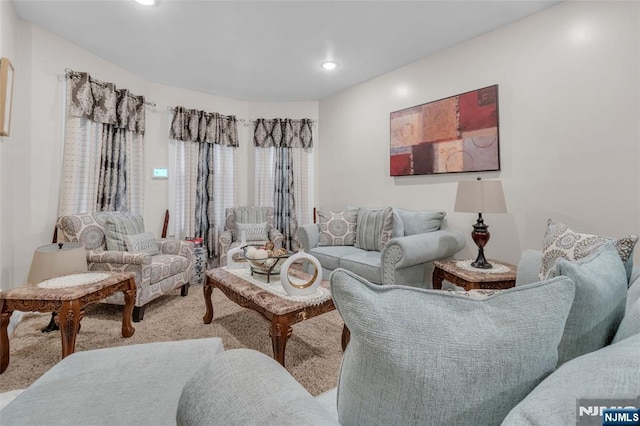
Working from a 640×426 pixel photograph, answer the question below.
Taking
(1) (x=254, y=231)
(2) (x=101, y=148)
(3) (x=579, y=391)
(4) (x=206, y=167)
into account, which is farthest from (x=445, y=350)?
(4) (x=206, y=167)

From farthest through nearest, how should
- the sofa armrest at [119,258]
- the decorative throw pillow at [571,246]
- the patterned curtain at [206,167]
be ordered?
the patterned curtain at [206,167], the sofa armrest at [119,258], the decorative throw pillow at [571,246]

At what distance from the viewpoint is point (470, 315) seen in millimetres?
530

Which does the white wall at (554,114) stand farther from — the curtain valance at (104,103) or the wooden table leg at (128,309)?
the curtain valance at (104,103)

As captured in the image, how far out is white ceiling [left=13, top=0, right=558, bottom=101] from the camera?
2383 millimetres

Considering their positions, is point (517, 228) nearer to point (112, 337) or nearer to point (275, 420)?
point (275, 420)

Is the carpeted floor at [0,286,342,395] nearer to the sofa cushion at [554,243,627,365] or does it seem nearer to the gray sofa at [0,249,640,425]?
the gray sofa at [0,249,640,425]

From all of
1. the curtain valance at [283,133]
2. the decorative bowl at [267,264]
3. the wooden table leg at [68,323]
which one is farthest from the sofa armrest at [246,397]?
the curtain valance at [283,133]

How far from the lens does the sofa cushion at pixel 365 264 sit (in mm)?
2674

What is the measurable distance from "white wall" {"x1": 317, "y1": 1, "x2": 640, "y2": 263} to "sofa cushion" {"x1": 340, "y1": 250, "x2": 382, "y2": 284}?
3.00ft

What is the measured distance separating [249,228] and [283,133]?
64.8 inches

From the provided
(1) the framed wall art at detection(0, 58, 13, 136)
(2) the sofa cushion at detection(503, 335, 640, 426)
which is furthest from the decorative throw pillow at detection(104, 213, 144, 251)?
(2) the sofa cushion at detection(503, 335, 640, 426)

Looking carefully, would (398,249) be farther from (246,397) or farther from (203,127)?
(203,127)

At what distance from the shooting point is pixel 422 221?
3018 millimetres

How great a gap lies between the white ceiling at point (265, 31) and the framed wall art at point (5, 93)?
2.29 feet
